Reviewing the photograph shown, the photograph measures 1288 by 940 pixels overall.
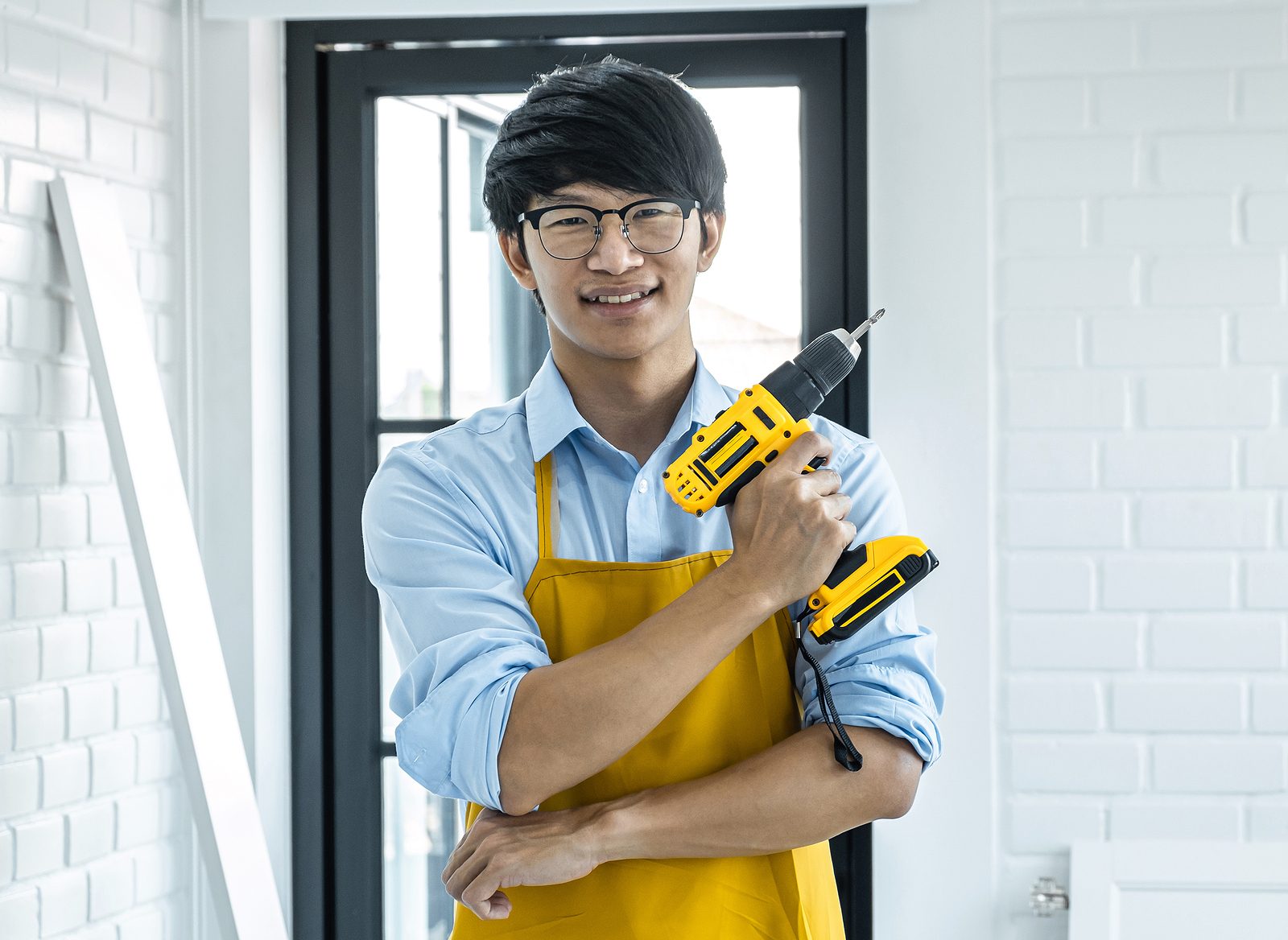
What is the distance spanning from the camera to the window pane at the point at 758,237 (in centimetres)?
185

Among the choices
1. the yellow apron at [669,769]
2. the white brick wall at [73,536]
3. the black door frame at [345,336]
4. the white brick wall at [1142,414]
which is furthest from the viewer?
the black door frame at [345,336]

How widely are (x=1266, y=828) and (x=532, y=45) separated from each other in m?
1.83

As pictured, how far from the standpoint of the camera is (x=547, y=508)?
45.4 inches

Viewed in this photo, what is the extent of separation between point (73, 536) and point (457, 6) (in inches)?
41.6

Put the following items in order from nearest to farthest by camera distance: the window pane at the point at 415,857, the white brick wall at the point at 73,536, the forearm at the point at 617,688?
1. the forearm at the point at 617,688
2. the white brick wall at the point at 73,536
3. the window pane at the point at 415,857

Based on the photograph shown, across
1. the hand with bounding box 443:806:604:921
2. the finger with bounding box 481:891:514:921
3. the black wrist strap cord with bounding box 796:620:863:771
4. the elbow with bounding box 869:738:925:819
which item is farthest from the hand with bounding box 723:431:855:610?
the finger with bounding box 481:891:514:921

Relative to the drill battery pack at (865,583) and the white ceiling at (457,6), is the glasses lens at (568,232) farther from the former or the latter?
the white ceiling at (457,6)

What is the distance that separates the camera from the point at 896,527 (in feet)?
3.81

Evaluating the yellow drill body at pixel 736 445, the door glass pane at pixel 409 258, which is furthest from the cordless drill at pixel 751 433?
the door glass pane at pixel 409 258

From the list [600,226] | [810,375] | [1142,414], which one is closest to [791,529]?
[810,375]

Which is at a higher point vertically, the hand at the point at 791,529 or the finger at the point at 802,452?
the finger at the point at 802,452

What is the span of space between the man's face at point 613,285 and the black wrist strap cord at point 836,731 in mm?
393

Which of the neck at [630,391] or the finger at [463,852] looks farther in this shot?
the neck at [630,391]

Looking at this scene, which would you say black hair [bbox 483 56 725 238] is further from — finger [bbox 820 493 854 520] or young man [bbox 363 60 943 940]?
finger [bbox 820 493 854 520]
